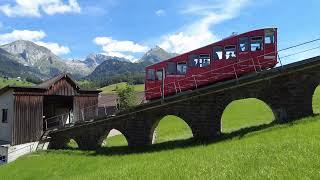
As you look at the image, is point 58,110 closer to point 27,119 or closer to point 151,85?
point 27,119

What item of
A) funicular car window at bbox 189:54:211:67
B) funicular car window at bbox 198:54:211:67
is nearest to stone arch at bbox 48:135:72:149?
funicular car window at bbox 189:54:211:67

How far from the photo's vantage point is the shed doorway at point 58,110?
5441cm

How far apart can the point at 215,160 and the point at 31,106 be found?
98.9 ft

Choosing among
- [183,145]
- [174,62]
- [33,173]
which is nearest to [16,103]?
[33,173]

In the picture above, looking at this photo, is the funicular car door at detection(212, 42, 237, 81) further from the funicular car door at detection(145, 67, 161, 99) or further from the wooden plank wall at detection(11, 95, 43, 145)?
the wooden plank wall at detection(11, 95, 43, 145)

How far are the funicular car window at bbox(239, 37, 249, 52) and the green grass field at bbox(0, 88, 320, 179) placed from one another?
7723 mm

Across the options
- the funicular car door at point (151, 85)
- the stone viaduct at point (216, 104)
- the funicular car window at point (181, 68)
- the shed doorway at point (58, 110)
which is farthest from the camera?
the shed doorway at point (58, 110)

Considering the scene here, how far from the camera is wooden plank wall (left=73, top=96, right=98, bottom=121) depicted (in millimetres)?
53275

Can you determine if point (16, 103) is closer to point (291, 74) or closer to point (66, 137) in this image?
point (66, 137)

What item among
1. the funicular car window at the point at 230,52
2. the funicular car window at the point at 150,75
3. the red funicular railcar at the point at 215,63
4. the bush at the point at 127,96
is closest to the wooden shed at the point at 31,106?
the funicular car window at the point at 150,75

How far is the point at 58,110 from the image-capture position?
55.8 meters

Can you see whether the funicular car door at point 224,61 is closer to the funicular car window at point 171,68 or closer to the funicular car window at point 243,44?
the funicular car window at point 243,44

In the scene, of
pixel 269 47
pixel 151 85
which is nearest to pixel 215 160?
pixel 269 47

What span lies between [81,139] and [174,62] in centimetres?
1291
